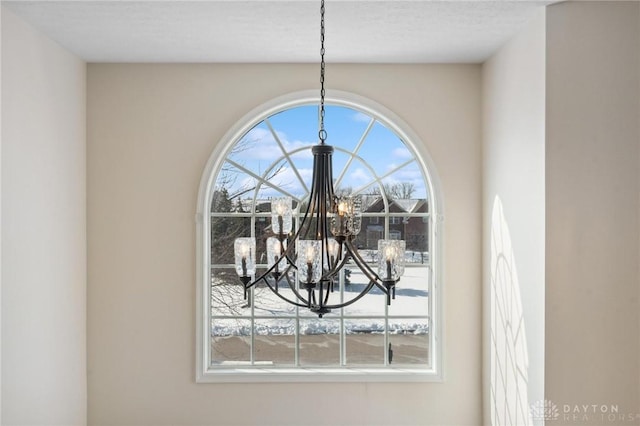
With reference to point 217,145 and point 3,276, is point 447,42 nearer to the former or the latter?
point 217,145

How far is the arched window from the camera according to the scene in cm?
351

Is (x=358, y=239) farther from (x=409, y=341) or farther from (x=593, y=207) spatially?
(x=593, y=207)

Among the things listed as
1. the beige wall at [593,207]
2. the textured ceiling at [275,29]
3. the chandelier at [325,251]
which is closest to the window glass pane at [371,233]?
the textured ceiling at [275,29]

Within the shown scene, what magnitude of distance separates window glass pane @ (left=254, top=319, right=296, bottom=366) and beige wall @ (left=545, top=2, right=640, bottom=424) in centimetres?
171

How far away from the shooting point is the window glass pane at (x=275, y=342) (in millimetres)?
3527

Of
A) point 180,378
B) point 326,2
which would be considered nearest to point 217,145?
point 326,2

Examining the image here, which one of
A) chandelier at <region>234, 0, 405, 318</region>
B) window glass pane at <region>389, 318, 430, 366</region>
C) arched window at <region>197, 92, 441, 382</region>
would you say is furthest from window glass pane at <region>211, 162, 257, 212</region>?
chandelier at <region>234, 0, 405, 318</region>

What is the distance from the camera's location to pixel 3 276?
247 cm

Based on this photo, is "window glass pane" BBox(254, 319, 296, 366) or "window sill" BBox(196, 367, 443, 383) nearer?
"window sill" BBox(196, 367, 443, 383)

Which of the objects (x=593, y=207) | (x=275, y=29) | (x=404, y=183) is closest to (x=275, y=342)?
(x=404, y=183)

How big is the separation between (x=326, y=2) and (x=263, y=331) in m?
2.22

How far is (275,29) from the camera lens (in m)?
2.80

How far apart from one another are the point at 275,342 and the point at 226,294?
0.49 m

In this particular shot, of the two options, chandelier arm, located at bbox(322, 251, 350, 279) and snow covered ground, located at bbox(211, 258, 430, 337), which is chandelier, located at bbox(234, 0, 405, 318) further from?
snow covered ground, located at bbox(211, 258, 430, 337)
